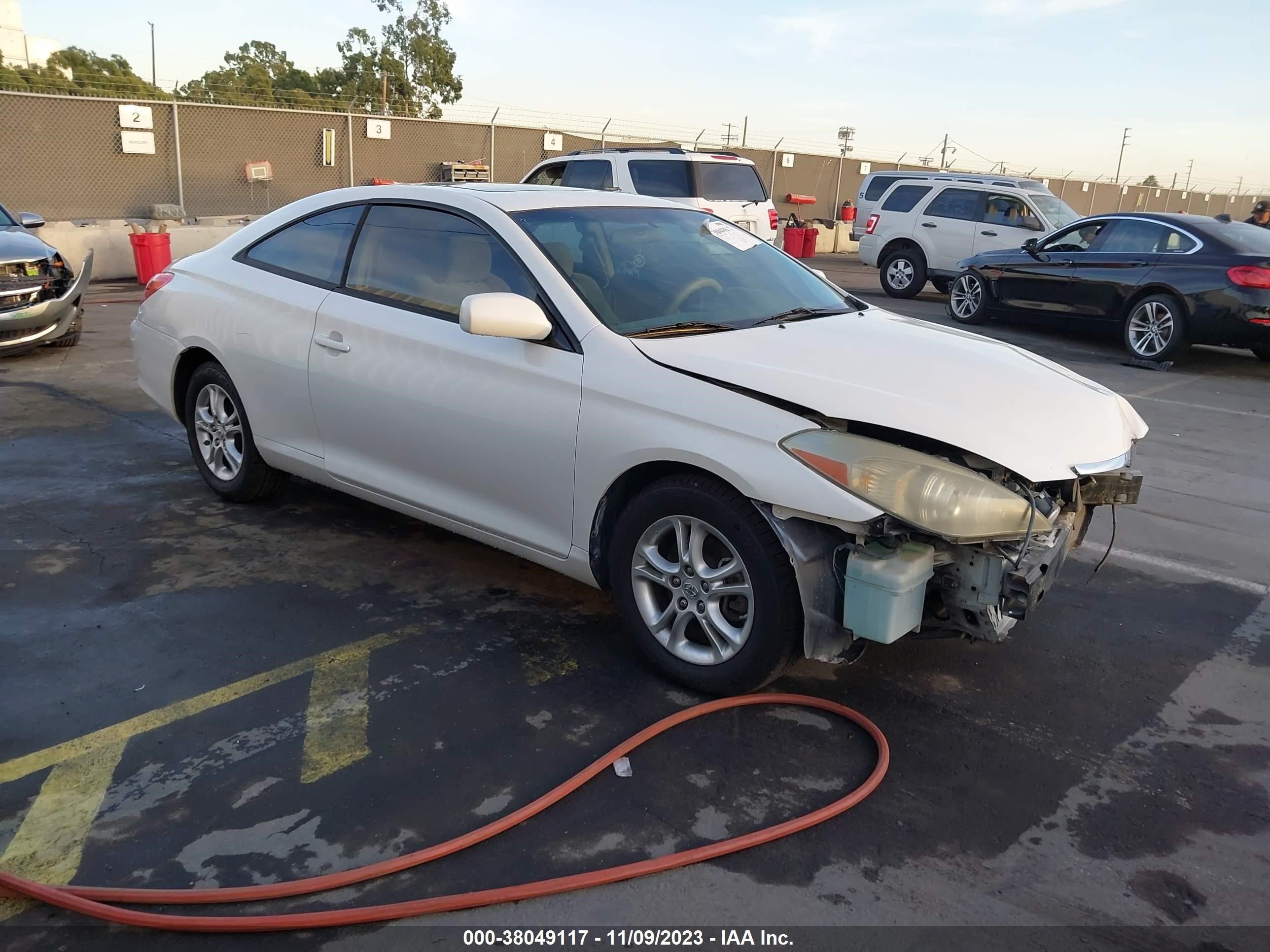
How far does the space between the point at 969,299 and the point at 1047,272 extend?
1.30 m

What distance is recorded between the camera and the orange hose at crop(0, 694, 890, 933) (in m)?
2.38

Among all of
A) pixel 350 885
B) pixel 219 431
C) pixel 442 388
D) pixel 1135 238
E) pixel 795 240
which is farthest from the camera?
pixel 795 240

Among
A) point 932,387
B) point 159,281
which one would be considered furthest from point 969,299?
point 932,387

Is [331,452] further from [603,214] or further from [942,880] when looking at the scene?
[942,880]

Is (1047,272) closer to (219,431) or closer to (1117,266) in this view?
(1117,266)

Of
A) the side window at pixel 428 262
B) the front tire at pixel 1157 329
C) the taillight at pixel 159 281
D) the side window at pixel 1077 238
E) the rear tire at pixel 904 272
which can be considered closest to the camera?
the side window at pixel 428 262

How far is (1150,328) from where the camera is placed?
1087 centimetres

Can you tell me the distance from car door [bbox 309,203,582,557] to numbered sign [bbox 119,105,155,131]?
1573 centimetres

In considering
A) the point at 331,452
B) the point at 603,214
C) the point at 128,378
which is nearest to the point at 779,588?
the point at 603,214

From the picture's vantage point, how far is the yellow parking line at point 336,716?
10.0 ft

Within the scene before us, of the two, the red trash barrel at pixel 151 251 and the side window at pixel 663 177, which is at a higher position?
the side window at pixel 663 177

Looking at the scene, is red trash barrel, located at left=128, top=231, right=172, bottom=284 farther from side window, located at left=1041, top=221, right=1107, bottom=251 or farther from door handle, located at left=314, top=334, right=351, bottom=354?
side window, located at left=1041, top=221, right=1107, bottom=251

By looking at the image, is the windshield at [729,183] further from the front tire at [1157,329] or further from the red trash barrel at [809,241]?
the red trash barrel at [809,241]

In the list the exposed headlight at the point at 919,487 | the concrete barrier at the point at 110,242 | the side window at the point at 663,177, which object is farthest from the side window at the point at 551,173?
the exposed headlight at the point at 919,487
